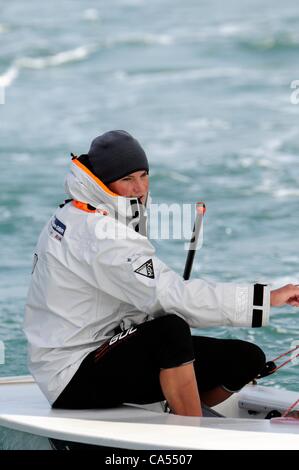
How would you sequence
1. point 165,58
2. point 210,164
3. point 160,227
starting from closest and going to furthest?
point 160,227 → point 210,164 → point 165,58

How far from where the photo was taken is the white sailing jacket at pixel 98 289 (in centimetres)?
328

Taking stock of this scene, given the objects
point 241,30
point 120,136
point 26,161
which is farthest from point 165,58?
point 120,136

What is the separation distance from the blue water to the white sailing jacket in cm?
160

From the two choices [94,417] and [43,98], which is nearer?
[94,417]

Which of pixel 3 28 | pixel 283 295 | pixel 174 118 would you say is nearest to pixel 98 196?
pixel 283 295

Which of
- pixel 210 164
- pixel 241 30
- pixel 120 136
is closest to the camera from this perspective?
pixel 120 136

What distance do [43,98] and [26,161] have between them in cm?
294

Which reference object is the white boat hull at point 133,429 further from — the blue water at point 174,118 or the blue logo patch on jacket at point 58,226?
the blue water at point 174,118

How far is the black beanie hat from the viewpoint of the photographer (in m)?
3.43

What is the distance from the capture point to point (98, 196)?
3.43 metres

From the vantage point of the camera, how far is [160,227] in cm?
830

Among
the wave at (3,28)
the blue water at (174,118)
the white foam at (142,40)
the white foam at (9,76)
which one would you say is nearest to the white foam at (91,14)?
the blue water at (174,118)
